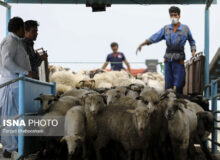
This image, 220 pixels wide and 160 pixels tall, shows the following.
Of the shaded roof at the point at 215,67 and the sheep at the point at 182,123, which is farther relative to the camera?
the shaded roof at the point at 215,67

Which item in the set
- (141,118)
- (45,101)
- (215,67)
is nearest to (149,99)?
→ (141,118)

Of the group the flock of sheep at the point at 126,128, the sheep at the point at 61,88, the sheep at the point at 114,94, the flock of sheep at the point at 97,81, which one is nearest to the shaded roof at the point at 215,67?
the flock of sheep at the point at 97,81

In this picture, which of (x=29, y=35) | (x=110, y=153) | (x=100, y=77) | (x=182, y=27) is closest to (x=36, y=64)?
A: (x=29, y=35)

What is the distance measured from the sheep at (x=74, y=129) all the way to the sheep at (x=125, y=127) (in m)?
Answer: 0.34

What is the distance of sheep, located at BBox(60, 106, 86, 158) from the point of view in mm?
4914

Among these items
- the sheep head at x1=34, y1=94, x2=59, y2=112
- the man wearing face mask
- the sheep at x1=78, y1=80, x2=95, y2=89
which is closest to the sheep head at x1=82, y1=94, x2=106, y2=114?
the sheep head at x1=34, y1=94, x2=59, y2=112

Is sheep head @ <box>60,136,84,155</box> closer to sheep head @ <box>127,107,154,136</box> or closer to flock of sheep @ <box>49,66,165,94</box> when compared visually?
sheep head @ <box>127,107,154,136</box>

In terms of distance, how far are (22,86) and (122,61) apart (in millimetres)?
7278

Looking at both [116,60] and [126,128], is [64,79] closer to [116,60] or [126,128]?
[116,60]

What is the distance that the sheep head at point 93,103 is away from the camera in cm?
540

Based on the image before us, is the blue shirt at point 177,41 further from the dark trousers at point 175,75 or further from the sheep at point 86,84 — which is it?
the sheep at point 86,84

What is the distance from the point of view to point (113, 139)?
217 inches

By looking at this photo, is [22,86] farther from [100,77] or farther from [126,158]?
[100,77]

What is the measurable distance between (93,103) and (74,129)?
55 centimetres
